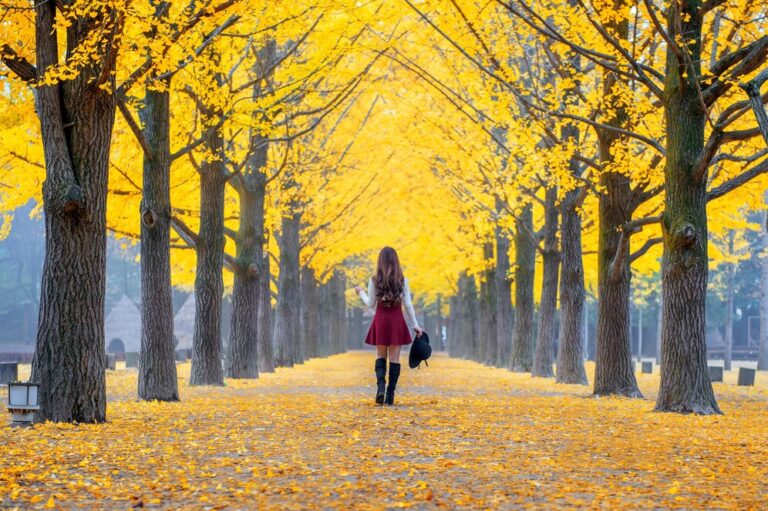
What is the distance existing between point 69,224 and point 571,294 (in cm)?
1347

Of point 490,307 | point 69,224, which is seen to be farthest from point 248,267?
point 490,307

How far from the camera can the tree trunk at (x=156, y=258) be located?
14086 millimetres

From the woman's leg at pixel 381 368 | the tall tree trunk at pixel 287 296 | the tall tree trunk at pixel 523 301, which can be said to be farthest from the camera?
the tall tree trunk at pixel 287 296

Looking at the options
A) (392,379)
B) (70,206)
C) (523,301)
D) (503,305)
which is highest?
(70,206)

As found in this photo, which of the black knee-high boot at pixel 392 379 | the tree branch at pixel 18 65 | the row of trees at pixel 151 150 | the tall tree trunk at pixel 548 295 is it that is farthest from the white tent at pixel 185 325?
the tree branch at pixel 18 65

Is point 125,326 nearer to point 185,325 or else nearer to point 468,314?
point 185,325

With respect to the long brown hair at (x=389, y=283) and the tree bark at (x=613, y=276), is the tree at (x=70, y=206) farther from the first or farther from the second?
the tree bark at (x=613, y=276)

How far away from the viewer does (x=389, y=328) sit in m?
12.0

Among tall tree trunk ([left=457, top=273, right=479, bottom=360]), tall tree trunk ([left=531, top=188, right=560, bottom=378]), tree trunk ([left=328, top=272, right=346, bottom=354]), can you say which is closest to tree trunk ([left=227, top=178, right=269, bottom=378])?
tall tree trunk ([left=531, top=188, right=560, bottom=378])

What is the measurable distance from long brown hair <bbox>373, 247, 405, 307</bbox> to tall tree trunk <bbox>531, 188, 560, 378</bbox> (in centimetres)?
1307

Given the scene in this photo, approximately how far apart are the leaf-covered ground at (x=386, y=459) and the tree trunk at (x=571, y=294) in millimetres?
7940

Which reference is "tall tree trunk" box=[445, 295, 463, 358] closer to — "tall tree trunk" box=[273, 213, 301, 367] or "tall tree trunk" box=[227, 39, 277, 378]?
"tall tree trunk" box=[273, 213, 301, 367]

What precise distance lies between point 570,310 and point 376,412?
10526 millimetres

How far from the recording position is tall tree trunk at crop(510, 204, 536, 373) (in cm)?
2819
